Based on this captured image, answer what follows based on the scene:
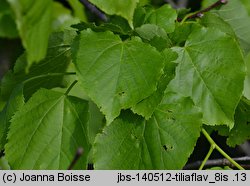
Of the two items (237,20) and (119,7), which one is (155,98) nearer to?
(119,7)

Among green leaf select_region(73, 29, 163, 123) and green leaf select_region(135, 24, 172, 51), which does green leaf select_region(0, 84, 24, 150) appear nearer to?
green leaf select_region(73, 29, 163, 123)

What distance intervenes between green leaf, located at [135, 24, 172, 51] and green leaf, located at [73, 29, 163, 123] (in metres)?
0.05

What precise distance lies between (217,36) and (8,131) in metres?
0.53

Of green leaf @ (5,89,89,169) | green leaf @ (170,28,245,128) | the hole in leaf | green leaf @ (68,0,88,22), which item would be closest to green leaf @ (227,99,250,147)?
green leaf @ (170,28,245,128)

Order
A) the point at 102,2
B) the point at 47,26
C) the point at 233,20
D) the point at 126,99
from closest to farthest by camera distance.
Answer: the point at 47,26
the point at 102,2
the point at 126,99
the point at 233,20

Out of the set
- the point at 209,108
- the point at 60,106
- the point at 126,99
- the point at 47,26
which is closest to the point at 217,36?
the point at 209,108

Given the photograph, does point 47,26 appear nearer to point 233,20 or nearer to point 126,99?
point 126,99

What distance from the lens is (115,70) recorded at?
115cm

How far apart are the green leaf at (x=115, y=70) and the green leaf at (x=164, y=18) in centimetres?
11

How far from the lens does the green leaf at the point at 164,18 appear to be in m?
1.29

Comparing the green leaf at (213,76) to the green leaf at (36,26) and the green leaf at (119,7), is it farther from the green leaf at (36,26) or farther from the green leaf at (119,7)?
the green leaf at (36,26)

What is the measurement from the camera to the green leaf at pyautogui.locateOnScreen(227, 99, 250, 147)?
55.5 inches

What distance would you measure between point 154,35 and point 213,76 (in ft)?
0.53

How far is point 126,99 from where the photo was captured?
1.12 meters
